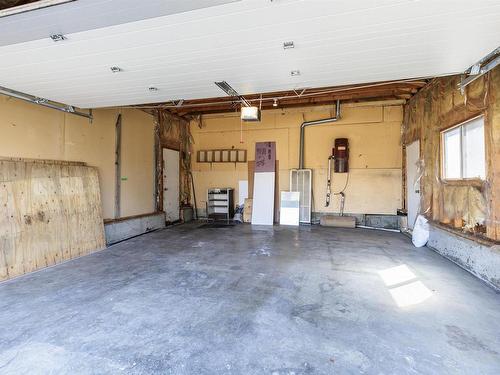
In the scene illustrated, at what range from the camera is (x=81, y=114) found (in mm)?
4711

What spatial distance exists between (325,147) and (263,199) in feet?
7.39

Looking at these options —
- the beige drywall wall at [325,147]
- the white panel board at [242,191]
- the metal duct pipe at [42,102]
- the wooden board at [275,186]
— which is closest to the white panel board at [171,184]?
the beige drywall wall at [325,147]

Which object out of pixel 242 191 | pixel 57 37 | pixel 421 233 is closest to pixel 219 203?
pixel 242 191

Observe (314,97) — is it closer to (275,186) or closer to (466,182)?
(275,186)

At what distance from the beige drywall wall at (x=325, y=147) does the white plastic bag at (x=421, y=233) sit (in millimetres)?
2049

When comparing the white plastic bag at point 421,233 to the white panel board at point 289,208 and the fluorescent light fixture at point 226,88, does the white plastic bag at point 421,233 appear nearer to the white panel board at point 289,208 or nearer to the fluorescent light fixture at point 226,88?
the white panel board at point 289,208

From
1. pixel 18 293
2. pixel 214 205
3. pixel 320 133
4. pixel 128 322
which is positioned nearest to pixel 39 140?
pixel 18 293

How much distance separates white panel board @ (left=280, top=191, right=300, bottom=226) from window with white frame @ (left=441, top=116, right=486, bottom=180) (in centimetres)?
351

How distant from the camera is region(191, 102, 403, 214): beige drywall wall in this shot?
6.84 m

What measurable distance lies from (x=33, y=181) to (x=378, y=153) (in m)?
7.26

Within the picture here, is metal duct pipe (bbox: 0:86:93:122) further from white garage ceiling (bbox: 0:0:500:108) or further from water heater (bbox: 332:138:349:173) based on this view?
water heater (bbox: 332:138:349:173)

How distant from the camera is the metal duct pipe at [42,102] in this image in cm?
355

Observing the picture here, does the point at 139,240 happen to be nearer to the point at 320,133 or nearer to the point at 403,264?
the point at 403,264

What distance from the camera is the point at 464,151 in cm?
382
